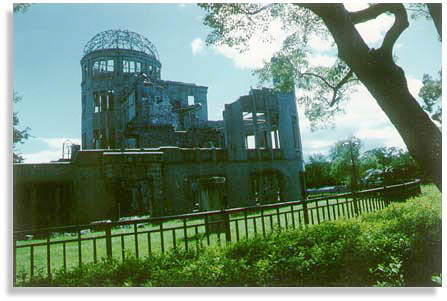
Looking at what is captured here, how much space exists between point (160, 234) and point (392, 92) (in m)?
3.92

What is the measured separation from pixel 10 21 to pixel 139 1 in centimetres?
192

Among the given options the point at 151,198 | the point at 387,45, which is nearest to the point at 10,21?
the point at 387,45

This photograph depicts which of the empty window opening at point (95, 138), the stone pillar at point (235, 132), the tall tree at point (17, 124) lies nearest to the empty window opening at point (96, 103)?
the empty window opening at point (95, 138)

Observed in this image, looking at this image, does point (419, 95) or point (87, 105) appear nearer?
point (419, 95)

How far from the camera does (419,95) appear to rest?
4.64 metres

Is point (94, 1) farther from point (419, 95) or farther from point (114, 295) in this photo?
point (419, 95)

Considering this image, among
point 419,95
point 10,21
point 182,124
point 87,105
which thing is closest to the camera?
point 10,21

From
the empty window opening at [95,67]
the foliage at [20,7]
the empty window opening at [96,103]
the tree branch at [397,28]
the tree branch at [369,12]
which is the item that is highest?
the empty window opening at [95,67]

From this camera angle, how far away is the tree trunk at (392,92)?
11.7ft

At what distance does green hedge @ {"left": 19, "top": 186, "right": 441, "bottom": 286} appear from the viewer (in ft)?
10.9

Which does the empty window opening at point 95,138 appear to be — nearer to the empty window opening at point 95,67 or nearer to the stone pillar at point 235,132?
the empty window opening at point 95,67

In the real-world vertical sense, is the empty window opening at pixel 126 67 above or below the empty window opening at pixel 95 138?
above

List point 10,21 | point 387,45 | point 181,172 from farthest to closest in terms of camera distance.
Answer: point 181,172, point 10,21, point 387,45

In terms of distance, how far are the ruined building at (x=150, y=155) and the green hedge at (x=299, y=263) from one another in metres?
3.76
